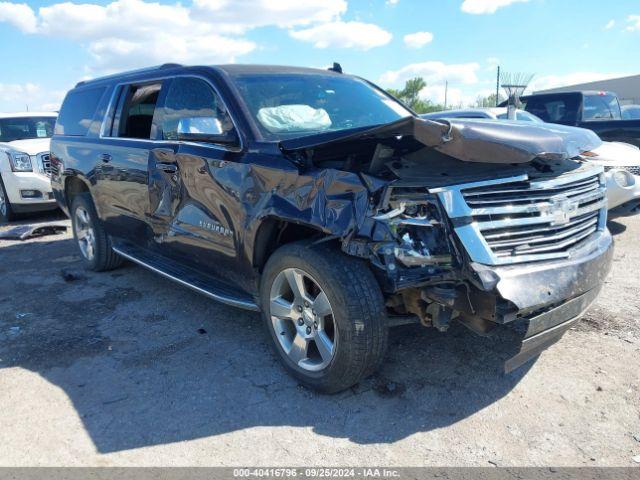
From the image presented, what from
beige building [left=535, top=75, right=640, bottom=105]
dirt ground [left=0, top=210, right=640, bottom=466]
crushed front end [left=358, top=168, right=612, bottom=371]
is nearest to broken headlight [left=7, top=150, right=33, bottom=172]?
dirt ground [left=0, top=210, right=640, bottom=466]

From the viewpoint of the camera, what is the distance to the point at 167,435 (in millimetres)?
2861

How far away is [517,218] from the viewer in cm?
283

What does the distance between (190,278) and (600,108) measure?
9557mm

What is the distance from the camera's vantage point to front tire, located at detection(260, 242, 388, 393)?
2.84 m

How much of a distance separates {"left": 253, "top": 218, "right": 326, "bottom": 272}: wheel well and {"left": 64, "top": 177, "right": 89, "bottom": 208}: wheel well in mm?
3397

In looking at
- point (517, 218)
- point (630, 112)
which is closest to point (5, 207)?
point (517, 218)

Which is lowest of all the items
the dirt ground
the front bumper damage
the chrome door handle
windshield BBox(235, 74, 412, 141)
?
the dirt ground

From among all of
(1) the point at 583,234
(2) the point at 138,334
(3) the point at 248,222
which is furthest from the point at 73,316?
(1) the point at 583,234

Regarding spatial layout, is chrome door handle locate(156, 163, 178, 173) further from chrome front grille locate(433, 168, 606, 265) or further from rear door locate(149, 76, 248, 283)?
chrome front grille locate(433, 168, 606, 265)

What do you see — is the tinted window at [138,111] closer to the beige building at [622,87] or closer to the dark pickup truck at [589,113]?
the dark pickup truck at [589,113]

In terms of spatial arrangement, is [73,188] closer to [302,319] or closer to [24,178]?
[24,178]

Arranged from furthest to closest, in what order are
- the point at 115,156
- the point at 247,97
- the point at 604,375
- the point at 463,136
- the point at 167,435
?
the point at 115,156 < the point at 247,97 < the point at 604,375 < the point at 167,435 < the point at 463,136

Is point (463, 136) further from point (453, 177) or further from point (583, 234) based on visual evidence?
point (583, 234)

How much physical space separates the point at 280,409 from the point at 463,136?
1.80m
